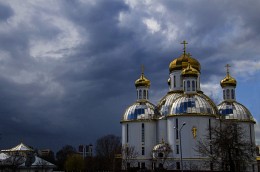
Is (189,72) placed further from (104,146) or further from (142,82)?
(104,146)

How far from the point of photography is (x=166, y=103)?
202ft

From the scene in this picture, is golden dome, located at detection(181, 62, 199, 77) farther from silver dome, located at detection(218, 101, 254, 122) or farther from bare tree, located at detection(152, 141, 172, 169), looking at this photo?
bare tree, located at detection(152, 141, 172, 169)

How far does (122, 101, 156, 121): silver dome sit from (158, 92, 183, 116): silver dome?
1.28m

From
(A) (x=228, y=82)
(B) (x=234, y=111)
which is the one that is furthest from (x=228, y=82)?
(B) (x=234, y=111)

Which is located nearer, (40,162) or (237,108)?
(237,108)

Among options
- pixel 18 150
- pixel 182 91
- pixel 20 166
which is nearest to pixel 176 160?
pixel 182 91

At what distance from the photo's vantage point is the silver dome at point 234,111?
207 ft

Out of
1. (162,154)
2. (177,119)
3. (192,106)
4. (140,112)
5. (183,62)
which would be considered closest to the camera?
(192,106)

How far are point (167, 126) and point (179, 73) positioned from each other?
11.2 metres

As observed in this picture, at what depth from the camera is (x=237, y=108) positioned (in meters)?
63.6

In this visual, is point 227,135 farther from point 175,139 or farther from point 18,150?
point 18,150

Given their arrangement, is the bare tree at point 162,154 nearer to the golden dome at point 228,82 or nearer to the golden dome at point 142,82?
the golden dome at point 142,82

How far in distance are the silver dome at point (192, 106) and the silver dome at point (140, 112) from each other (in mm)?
5726

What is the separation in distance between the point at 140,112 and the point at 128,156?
23.3ft
